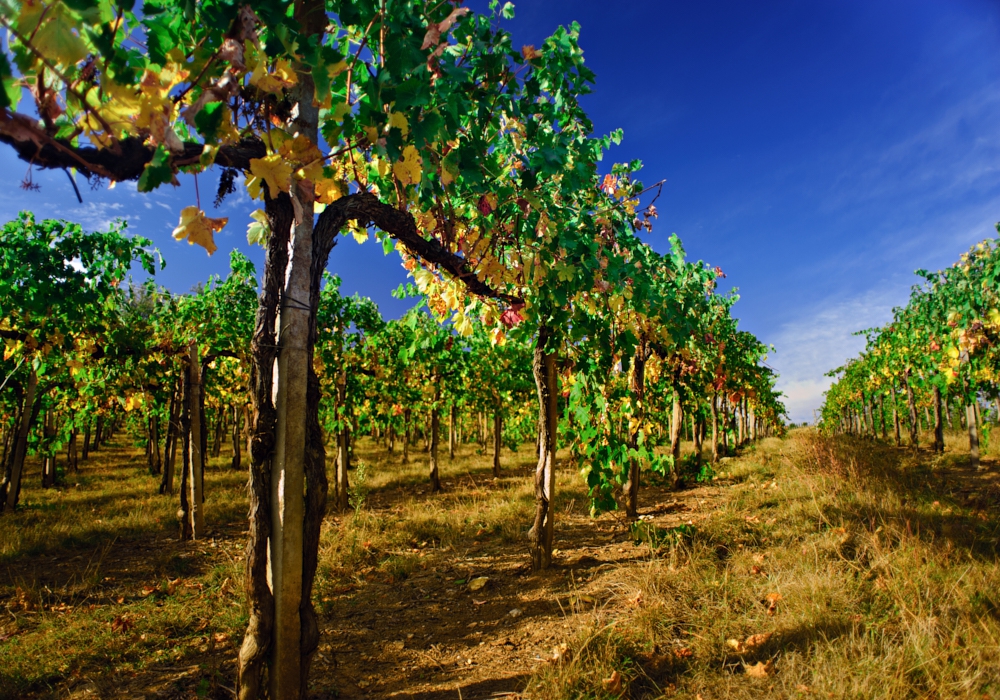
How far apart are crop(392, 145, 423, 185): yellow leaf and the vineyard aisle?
281cm

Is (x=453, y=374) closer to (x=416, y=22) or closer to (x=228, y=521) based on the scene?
(x=228, y=521)

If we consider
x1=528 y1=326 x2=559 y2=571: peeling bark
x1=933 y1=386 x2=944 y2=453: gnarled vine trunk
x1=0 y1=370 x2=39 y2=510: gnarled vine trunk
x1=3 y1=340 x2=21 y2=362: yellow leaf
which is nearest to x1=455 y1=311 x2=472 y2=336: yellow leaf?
x1=528 y1=326 x2=559 y2=571: peeling bark

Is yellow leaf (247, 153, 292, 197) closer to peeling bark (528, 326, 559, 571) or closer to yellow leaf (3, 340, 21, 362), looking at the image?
peeling bark (528, 326, 559, 571)

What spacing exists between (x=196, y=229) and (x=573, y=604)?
362cm

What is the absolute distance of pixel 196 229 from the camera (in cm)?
170

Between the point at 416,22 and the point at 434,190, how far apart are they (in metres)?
0.69

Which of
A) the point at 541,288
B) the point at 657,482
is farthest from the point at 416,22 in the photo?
the point at 657,482

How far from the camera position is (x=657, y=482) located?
10836 mm

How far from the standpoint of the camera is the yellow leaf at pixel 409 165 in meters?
2.06

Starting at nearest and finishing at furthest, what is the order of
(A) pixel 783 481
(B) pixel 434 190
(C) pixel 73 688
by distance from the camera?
(B) pixel 434 190 → (C) pixel 73 688 → (A) pixel 783 481

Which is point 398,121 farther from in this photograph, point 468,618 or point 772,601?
point 772,601

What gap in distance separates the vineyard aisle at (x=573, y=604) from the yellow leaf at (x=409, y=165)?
2814 millimetres

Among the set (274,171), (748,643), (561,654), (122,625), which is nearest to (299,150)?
(274,171)

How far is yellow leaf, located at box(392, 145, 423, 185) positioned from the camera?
6.75 feet
